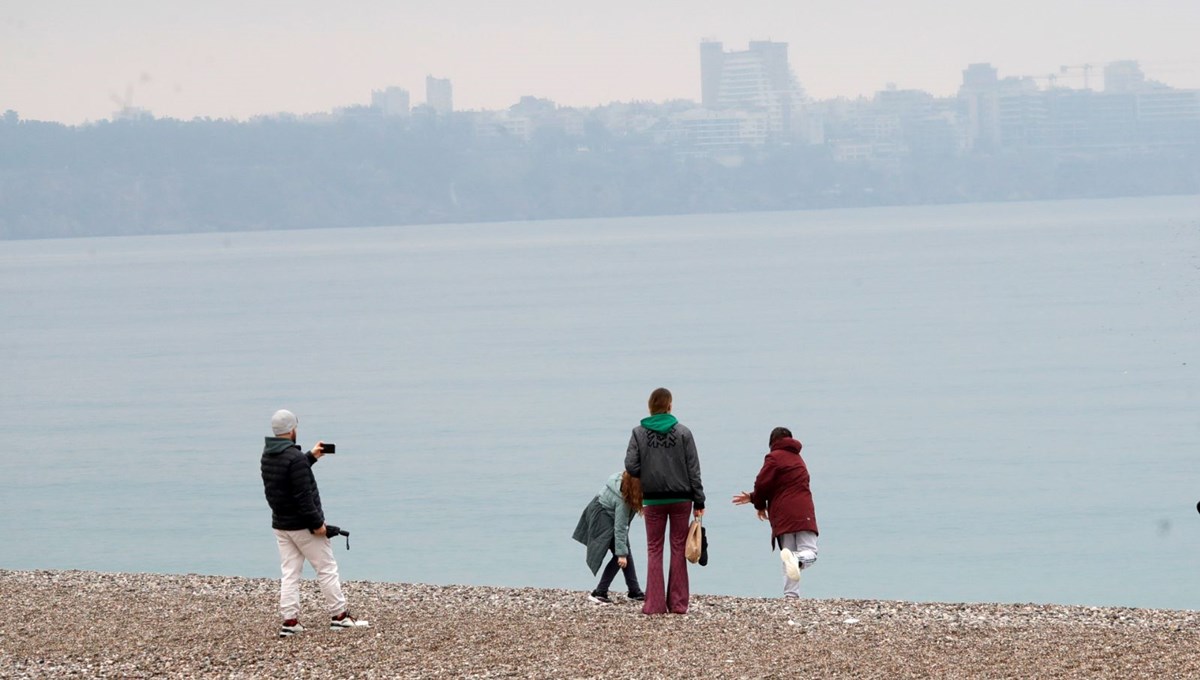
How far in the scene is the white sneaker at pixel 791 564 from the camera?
39.7 feet

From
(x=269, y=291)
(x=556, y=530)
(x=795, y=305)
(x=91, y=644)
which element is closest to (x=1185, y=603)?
(x=556, y=530)

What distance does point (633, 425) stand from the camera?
4281 cm

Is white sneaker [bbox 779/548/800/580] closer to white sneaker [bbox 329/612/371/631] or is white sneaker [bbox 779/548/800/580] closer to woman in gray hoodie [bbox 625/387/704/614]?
woman in gray hoodie [bbox 625/387/704/614]

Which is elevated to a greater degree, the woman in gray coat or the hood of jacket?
the hood of jacket

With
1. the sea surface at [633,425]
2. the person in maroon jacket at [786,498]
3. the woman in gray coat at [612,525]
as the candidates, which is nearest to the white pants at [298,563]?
the woman in gray coat at [612,525]

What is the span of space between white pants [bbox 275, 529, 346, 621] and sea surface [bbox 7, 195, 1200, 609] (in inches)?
492

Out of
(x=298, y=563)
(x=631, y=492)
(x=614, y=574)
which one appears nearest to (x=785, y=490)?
(x=631, y=492)

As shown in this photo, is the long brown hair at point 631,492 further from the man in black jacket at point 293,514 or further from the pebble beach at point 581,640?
the man in black jacket at point 293,514

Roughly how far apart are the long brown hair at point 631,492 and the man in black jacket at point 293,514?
6.71 feet

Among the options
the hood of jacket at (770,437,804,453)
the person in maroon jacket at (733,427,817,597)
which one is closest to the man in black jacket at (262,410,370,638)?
the person in maroon jacket at (733,427,817,597)

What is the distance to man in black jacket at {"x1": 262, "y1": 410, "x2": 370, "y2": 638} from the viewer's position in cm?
1033

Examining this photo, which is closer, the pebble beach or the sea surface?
the pebble beach

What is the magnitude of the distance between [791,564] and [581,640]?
2.21 meters

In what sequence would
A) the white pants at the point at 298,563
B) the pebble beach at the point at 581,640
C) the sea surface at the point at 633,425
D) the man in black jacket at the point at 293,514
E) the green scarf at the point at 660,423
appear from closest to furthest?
the pebble beach at the point at 581,640
the man in black jacket at the point at 293,514
the white pants at the point at 298,563
the green scarf at the point at 660,423
the sea surface at the point at 633,425
